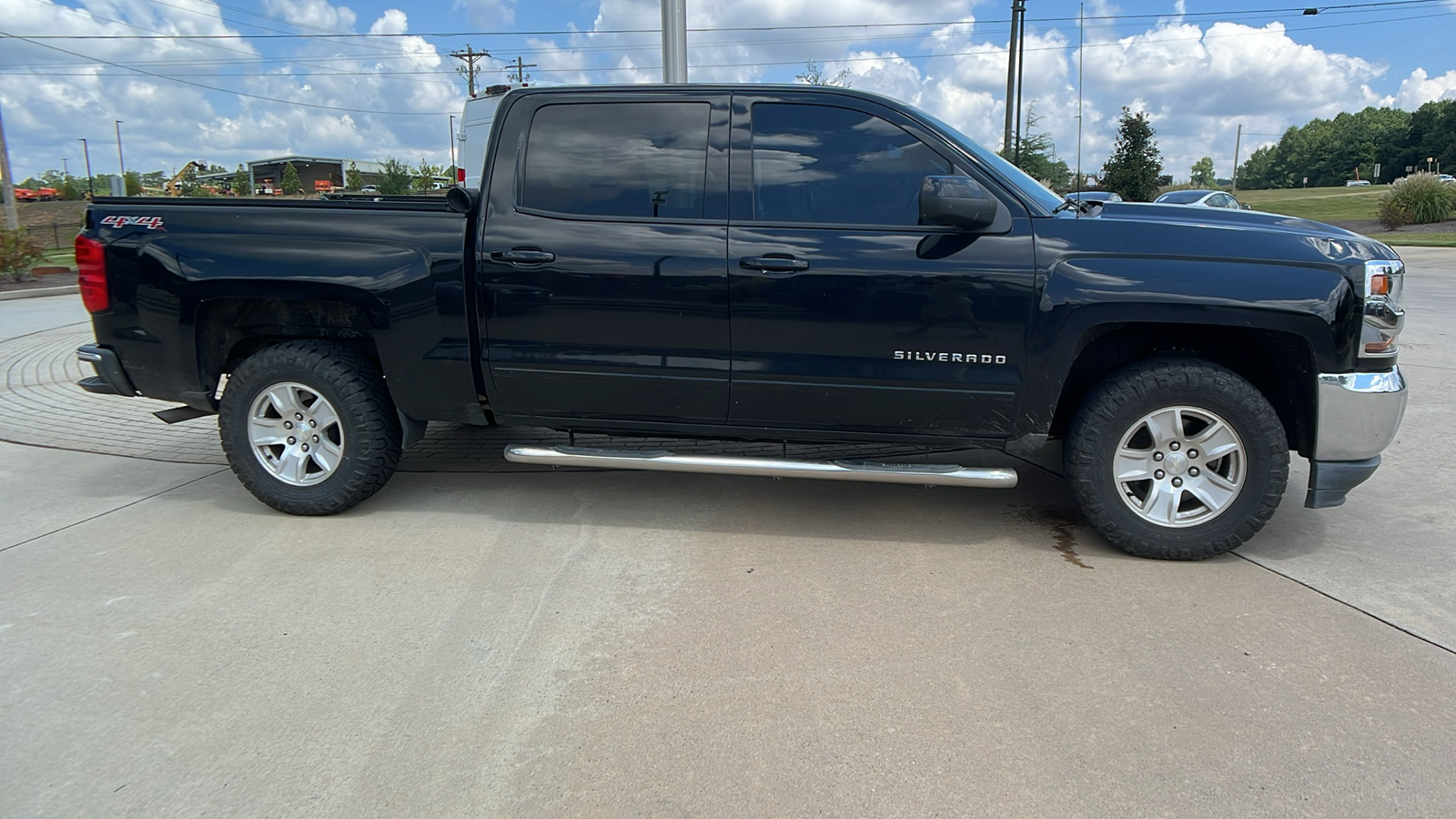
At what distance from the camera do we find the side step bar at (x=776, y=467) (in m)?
4.05

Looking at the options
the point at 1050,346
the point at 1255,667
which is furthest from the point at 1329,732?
the point at 1050,346

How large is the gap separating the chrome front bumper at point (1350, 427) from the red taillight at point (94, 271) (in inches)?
218

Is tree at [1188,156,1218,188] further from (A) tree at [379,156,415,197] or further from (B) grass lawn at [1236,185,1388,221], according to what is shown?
(A) tree at [379,156,415,197]

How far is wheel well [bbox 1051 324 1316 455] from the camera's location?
3.89 metres

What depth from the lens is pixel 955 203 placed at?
12.2ft

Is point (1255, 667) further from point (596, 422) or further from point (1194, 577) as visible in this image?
point (596, 422)

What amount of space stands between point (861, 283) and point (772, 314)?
16.0 inches

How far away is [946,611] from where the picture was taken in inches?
139

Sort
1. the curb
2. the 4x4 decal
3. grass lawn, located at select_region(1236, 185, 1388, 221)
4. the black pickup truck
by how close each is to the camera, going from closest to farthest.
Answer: the black pickup truck, the 4x4 decal, the curb, grass lawn, located at select_region(1236, 185, 1388, 221)

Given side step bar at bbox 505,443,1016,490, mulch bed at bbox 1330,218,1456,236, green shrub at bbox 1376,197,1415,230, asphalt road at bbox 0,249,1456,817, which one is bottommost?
asphalt road at bbox 0,249,1456,817

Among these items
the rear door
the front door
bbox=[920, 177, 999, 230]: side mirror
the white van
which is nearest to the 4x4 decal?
the rear door

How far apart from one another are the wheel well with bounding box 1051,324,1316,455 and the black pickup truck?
0.01 meters

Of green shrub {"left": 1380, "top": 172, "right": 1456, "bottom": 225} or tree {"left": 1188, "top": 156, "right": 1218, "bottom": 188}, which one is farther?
tree {"left": 1188, "top": 156, "right": 1218, "bottom": 188}

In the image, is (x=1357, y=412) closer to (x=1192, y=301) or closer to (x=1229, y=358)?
(x=1229, y=358)
